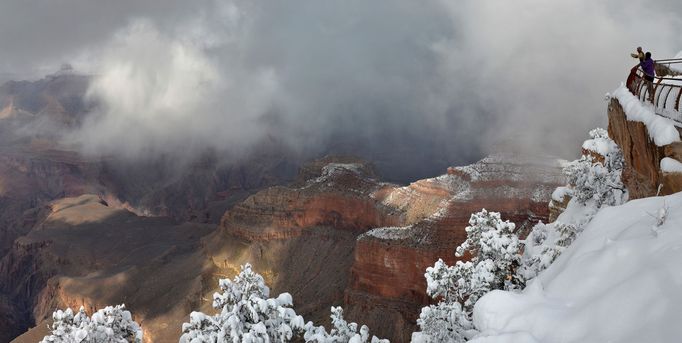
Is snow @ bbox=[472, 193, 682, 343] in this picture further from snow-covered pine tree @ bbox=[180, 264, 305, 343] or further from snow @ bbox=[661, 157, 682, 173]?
snow-covered pine tree @ bbox=[180, 264, 305, 343]

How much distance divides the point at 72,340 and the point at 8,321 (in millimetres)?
111503

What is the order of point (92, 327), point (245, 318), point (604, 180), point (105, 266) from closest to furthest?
point (245, 318) < point (92, 327) < point (604, 180) < point (105, 266)

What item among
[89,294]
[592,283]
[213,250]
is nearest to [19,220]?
[89,294]

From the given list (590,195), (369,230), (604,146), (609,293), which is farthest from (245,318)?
(369,230)

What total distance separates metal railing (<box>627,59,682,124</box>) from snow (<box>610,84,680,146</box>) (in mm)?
368

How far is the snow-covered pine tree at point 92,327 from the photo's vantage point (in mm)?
13945

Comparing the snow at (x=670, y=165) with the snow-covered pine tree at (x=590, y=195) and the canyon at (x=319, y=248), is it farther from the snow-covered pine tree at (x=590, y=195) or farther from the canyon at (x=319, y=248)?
the canyon at (x=319, y=248)

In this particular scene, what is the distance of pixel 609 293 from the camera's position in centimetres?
985

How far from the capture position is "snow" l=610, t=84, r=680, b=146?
555 inches

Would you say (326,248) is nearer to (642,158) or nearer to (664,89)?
(664,89)

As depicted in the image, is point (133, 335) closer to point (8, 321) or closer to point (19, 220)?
point (8, 321)

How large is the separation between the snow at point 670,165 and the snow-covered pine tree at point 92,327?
52.6 feet

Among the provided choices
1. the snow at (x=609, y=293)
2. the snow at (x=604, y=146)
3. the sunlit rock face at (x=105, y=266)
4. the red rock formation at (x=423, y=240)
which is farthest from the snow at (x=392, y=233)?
the snow at (x=609, y=293)

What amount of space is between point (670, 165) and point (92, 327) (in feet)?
54.5
